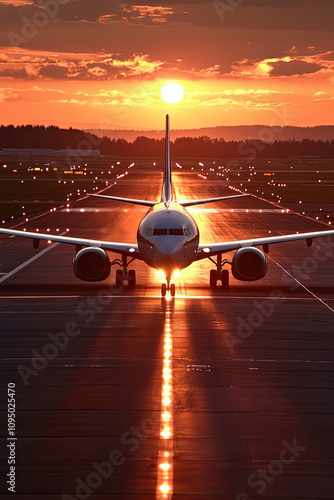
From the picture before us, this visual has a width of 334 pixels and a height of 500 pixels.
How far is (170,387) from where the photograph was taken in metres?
22.5

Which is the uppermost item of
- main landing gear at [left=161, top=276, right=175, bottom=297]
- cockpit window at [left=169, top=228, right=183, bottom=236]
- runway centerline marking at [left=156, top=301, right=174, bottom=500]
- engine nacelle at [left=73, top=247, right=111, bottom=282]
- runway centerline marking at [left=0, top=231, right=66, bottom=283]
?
cockpit window at [left=169, top=228, right=183, bottom=236]

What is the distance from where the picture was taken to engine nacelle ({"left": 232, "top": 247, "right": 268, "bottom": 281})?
3794cm

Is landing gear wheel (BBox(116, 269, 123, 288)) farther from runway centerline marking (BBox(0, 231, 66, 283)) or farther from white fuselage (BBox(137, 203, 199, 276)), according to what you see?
runway centerline marking (BBox(0, 231, 66, 283))

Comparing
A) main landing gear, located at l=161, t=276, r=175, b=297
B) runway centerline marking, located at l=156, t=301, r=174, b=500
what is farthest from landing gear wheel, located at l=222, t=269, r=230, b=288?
runway centerline marking, located at l=156, t=301, r=174, b=500

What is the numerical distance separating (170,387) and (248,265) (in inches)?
643

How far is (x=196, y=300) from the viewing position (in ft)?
122

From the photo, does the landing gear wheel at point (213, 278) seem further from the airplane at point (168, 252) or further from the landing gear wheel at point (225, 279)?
the landing gear wheel at point (225, 279)

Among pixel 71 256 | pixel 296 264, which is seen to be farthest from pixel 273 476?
pixel 71 256

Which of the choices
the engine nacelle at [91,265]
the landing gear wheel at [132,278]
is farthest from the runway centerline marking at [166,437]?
the landing gear wheel at [132,278]

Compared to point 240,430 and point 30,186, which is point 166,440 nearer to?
point 240,430

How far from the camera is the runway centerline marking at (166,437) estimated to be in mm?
15297

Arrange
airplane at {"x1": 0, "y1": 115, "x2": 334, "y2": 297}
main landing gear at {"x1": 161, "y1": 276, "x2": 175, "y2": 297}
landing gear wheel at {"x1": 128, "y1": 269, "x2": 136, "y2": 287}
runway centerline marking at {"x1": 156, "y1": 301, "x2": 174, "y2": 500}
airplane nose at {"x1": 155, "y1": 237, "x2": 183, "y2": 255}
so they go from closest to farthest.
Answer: runway centerline marking at {"x1": 156, "y1": 301, "x2": 174, "y2": 500} < airplane nose at {"x1": 155, "y1": 237, "x2": 183, "y2": 255} < airplane at {"x1": 0, "y1": 115, "x2": 334, "y2": 297} < main landing gear at {"x1": 161, "y1": 276, "x2": 175, "y2": 297} < landing gear wheel at {"x1": 128, "y1": 269, "x2": 136, "y2": 287}

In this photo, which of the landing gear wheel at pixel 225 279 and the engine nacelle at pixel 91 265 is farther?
the landing gear wheel at pixel 225 279

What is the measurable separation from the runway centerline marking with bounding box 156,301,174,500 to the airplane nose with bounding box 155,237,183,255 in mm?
7932
